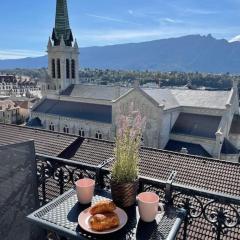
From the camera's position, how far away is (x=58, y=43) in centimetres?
3747

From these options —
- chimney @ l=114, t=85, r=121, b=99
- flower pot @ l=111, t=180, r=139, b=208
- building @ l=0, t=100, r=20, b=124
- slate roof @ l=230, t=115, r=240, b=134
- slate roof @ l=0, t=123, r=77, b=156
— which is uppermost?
flower pot @ l=111, t=180, r=139, b=208

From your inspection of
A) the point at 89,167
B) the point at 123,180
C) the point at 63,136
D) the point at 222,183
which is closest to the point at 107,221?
the point at 123,180

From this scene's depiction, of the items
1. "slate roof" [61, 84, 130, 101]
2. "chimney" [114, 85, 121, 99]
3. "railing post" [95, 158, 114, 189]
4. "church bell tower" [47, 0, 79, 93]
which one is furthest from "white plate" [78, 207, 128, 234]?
"church bell tower" [47, 0, 79, 93]

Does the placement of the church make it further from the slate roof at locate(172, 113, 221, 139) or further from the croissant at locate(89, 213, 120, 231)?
the croissant at locate(89, 213, 120, 231)

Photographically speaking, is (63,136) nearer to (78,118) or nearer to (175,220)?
(175,220)

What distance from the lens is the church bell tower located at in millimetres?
36625

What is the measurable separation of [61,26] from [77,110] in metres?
13.6

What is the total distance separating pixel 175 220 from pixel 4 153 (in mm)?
1839

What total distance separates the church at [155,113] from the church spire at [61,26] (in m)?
0.91

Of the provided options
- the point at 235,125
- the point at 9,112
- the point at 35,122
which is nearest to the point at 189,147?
the point at 235,125

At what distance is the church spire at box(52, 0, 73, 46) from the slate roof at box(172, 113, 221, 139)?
2040 cm

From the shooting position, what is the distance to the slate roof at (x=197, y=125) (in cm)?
2244

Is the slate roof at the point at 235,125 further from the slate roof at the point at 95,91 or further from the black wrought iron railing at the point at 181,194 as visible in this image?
the black wrought iron railing at the point at 181,194

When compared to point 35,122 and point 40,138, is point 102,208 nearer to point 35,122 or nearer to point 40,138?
point 40,138
